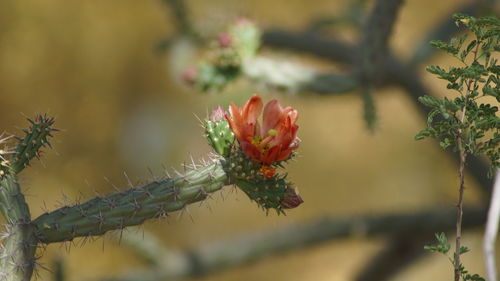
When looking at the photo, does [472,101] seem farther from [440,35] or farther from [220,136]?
[440,35]

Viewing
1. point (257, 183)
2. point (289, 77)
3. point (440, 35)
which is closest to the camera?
point (257, 183)

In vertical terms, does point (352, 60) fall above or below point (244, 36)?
above

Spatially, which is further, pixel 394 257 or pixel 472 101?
pixel 394 257

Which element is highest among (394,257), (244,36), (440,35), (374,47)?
(440,35)

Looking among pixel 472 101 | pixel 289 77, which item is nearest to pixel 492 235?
pixel 472 101

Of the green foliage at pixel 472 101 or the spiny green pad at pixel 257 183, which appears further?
the spiny green pad at pixel 257 183

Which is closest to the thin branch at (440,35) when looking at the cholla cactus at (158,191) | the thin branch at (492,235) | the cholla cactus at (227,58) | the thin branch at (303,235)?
the thin branch at (303,235)

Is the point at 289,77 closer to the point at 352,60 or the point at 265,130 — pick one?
the point at 352,60

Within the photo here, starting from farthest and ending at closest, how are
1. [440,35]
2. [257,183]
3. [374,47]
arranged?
[440,35] → [374,47] → [257,183]

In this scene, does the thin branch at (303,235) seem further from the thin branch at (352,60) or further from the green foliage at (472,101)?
the green foliage at (472,101)
